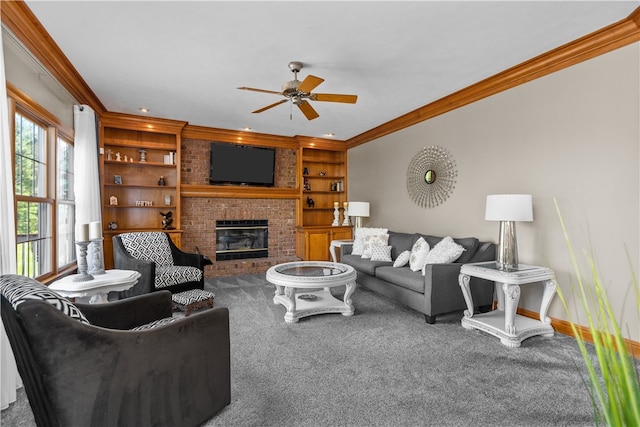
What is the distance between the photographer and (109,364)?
1.51 metres

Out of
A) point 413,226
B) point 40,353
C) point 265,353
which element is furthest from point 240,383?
point 413,226

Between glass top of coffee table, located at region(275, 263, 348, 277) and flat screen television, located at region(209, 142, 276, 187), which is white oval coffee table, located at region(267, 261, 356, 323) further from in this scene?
flat screen television, located at region(209, 142, 276, 187)

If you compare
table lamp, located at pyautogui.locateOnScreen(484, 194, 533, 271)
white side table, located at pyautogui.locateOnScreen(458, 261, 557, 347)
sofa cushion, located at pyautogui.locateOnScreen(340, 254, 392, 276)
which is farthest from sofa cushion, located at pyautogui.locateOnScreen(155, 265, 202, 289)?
table lamp, located at pyautogui.locateOnScreen(484, 194, 533, 271)

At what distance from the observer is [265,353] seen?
2719 mm

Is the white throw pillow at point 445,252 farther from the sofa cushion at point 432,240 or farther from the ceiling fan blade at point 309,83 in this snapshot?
the ceiling fan blade at point 309,83

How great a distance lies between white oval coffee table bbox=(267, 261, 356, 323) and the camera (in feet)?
11.2

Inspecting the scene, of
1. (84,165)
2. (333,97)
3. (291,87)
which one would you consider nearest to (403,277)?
(333,97)

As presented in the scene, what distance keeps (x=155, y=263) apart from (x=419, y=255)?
10.3 ft

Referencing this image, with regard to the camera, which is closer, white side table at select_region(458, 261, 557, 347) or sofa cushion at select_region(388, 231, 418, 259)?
white side table at select_region(458, 261, 557, 347)

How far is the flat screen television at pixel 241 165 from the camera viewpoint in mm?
5895

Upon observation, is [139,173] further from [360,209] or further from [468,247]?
[468,247]

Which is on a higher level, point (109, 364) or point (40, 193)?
point (40, 193)

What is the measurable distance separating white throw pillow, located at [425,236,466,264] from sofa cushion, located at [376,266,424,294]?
24 centimetres

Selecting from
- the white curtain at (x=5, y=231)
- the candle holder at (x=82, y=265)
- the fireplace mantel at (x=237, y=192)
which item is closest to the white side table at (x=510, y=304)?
the candle holder at (x=82, y=265)
